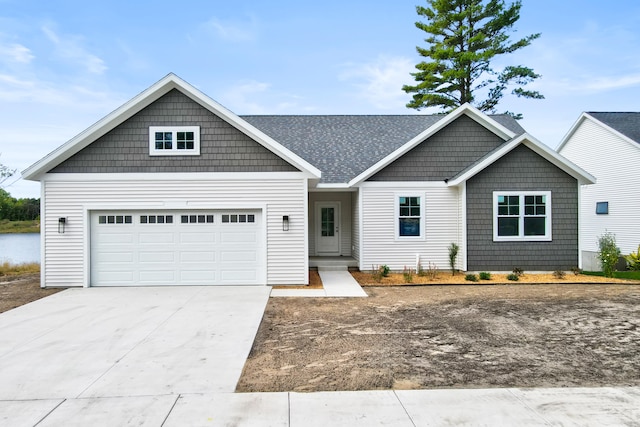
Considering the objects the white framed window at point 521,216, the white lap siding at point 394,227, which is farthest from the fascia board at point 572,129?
the white lap siding at point 394,227

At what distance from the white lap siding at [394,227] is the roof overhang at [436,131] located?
463 mm

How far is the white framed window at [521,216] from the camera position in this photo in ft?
43.5

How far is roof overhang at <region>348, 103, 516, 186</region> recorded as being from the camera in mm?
13547

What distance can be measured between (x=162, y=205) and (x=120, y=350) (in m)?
5.92

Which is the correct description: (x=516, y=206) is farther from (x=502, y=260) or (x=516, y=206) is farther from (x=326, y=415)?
(x=326, y=415)

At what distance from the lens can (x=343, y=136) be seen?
17250 mm

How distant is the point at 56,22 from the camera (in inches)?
608

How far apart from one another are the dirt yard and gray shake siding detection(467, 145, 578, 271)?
3212 mm

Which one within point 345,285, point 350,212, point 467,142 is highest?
point 467,142

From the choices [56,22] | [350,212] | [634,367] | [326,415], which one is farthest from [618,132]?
[56,22]

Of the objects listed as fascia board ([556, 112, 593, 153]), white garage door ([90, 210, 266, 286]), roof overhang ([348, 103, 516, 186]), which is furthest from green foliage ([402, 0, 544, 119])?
white garage door ([90, 210, 266, 286])

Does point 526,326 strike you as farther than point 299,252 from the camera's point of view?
No

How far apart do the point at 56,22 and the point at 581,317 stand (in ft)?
62.3

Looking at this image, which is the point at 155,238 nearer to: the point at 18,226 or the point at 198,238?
the point at 198,238
